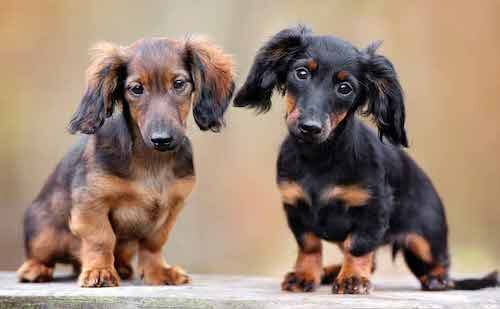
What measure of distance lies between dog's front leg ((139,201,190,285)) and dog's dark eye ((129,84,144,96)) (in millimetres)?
680

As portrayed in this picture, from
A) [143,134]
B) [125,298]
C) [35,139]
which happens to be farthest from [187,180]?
[35,139]

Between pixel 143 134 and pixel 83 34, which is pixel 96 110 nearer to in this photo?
pixel 143 134

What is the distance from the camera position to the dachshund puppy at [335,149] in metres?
5.73

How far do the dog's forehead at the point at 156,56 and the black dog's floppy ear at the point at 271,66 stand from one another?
1.19 ft

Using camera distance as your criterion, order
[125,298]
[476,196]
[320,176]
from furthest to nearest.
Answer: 1. [476,196]
2. [320,176]
3. [125,298]

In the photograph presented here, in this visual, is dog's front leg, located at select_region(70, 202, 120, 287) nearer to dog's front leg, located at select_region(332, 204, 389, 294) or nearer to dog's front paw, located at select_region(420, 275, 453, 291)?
→ dog's front leg, located at select_region(332, 204, 389, 294)

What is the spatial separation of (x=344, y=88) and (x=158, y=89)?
928 millimetres

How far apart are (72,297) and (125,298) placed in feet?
0.82

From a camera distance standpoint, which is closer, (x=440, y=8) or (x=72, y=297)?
(x=72, y=297)

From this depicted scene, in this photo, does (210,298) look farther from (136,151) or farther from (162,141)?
(136,151)

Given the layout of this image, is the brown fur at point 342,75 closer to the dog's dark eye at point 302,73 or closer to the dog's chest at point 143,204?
the dog's dark eye at point 302,73

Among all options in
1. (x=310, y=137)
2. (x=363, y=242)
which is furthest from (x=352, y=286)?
(x=310, y=137)

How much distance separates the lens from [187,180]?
20.3 ft

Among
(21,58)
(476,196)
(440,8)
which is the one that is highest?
(440,8)
